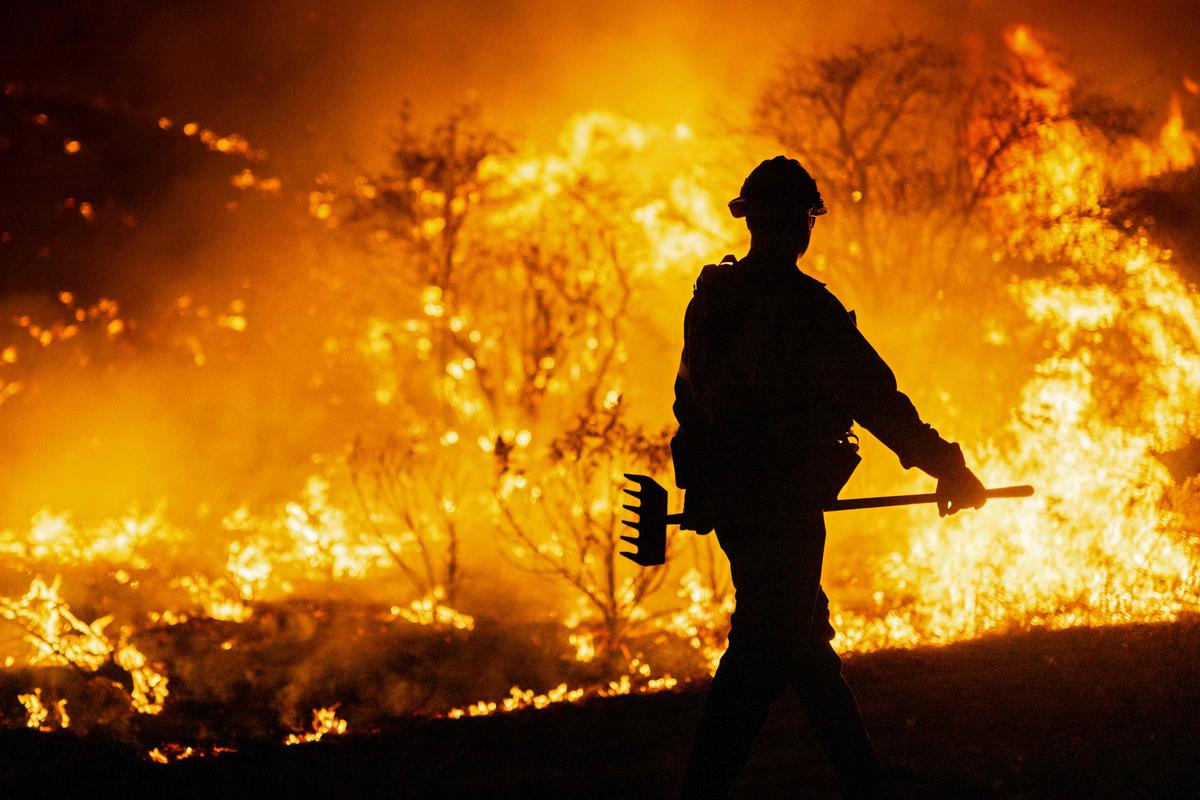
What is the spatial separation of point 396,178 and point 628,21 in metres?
3.46

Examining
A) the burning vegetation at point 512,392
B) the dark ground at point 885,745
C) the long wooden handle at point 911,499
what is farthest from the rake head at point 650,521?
the burning vegetation at point 512,392

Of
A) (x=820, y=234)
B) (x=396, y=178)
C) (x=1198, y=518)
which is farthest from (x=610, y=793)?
(x=396, y=178)

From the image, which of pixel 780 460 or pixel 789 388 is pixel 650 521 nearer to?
pixel 780 460

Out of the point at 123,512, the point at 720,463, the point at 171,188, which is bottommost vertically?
the point at 720,463

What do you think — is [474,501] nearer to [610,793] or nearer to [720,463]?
[610,793]

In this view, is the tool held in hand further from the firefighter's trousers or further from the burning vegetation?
the burning vegetation

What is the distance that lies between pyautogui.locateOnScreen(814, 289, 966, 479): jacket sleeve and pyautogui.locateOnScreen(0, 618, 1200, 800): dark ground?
1061 millimetres

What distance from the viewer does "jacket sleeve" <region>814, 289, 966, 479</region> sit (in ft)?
10.3

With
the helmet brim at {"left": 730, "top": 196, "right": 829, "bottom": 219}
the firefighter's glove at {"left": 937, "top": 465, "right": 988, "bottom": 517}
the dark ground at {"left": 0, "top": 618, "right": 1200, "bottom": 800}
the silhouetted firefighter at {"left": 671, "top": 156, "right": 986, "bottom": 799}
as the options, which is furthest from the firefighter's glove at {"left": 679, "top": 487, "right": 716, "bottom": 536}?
the dark ground at {"left": 0, "top": 618, "right": 1200, "bottom": 800}

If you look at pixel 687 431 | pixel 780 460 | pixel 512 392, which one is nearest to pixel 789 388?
pixel 780 460

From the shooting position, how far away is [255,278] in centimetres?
1396

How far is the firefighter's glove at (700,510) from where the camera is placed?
10.5 ft

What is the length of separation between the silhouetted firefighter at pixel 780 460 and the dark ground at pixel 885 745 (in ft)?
2.32

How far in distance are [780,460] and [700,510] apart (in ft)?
0.87
